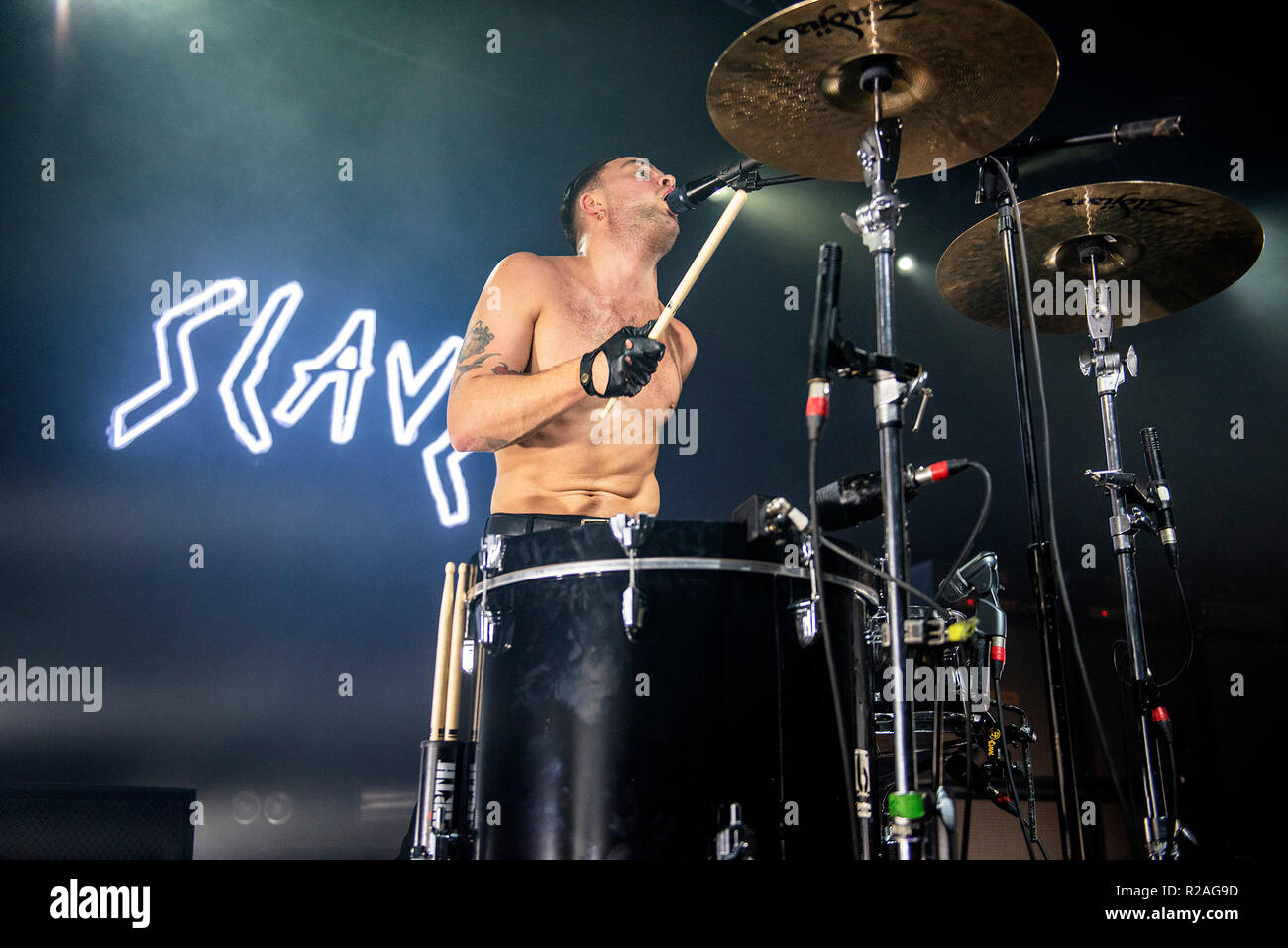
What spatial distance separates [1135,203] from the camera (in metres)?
2.60

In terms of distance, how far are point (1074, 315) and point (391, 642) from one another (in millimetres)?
2598

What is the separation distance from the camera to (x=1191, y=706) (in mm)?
4980

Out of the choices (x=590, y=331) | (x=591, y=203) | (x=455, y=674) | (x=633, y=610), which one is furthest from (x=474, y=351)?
(x=633, y=610)

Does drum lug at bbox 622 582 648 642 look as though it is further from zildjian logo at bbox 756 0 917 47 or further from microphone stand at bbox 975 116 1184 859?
zildjian logo at bbox 756 0 917 47

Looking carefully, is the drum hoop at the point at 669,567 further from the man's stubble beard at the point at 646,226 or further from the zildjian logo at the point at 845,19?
the man's stubble beard at the point at 646,226

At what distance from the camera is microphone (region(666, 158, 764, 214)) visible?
242 cm

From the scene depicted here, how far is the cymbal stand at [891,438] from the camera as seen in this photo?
1.50 meters

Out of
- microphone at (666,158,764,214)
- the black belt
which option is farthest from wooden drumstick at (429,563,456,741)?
microphone at (666,158,764,214)

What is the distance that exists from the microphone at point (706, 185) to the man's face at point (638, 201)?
1.14 meters

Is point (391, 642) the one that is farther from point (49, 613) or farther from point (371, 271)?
point (371, 271)

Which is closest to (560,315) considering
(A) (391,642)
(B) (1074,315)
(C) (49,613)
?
(A) (391,642)

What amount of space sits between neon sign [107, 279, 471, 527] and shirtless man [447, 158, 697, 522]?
14.5 inches

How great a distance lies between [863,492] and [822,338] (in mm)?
312

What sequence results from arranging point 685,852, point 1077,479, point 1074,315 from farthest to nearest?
point 1077,479
point 1074,315
point 685,852
